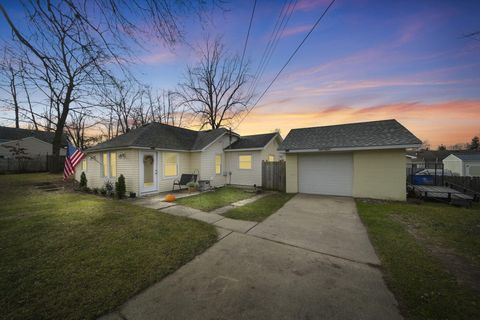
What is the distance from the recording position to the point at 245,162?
→ 14.1m

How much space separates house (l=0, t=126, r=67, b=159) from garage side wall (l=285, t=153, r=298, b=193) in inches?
1362

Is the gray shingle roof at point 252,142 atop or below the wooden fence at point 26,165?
atop

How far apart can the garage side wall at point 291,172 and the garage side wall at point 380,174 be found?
9.88 feet

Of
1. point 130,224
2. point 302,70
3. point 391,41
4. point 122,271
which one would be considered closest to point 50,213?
point 130,224

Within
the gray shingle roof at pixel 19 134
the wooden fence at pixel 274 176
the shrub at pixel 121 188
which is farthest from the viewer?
the gray shingle roof at pixel 19 134

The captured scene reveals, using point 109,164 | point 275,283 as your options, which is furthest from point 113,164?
point 275,283

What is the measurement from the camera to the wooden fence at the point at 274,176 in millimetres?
11656

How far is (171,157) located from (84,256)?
8661 millimetres

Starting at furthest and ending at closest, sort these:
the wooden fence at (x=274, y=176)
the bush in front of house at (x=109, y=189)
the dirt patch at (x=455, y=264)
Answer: the wooden fence at (x=274, y=176) → the bush in front of house at (x=109, y=189) → the dirt patch at (x=455, y=264)

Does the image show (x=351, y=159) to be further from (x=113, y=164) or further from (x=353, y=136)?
(x=113, y=164)

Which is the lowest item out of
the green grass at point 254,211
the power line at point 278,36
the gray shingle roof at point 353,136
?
the green grass at point 254,211

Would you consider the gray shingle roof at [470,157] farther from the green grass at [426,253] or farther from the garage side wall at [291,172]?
the garage side wall at [291,172]

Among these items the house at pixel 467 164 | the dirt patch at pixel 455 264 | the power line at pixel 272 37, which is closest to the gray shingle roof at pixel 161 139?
the power line at pixel 272 37

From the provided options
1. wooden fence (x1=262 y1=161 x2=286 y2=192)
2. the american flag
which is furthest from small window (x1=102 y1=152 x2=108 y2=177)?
wooden fence (x1=262 y1=161 x2=286 y2=192)
